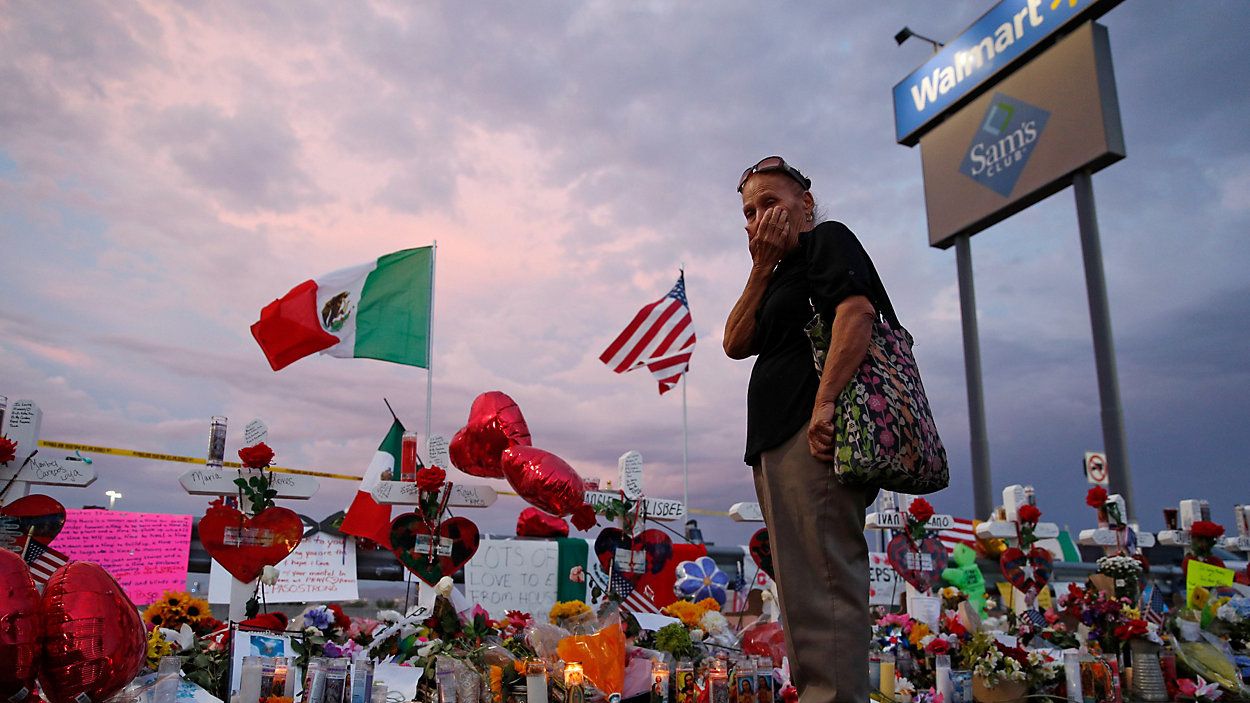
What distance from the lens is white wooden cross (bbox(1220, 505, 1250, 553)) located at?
22.4 feet

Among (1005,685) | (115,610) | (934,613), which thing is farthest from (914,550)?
(115,610)

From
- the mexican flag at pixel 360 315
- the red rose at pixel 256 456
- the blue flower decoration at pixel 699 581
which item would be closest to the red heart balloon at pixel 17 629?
the red rose at pixel 256 456

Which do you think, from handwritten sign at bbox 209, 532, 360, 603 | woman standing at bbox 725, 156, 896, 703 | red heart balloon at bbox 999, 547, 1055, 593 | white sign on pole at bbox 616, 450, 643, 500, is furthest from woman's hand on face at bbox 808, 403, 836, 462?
red heart balloon at bbox 999, 547, 1055, 593

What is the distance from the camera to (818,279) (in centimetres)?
187

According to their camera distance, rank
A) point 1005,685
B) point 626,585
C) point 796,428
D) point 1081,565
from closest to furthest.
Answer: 1. point 796,428
2. point 1005,685
3. point 626,585
4. point 1081,565

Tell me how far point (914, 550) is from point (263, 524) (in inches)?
148

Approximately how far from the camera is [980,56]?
12812 millimetres

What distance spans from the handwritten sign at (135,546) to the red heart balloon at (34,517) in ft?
4.37

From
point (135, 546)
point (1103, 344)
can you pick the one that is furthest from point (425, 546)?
point (1103, 344)

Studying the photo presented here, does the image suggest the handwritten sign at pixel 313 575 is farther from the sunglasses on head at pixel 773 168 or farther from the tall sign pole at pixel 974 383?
the tall sign pole at pixel 974 383

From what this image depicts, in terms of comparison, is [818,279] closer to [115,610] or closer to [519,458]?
Answer: [115,610]

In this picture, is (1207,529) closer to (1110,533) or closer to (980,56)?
(1110,533)

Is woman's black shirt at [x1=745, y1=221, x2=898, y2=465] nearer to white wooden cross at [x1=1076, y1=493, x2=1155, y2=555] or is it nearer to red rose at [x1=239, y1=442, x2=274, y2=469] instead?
red rose at [x1=239, y1=442, x2=274, y2=469]

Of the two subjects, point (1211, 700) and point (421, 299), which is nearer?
point (1211, 700)
